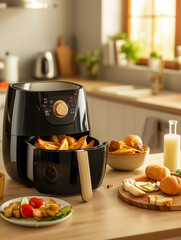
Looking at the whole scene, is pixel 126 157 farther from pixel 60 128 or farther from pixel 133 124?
pixel 133 124

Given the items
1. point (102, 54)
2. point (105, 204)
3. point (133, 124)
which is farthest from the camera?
point (102, 54)

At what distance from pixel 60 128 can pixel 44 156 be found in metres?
0.18

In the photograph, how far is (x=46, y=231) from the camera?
1.14 meters

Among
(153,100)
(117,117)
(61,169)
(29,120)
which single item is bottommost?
(117,117)

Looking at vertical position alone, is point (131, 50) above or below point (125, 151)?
above

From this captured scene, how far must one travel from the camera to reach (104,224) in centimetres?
117

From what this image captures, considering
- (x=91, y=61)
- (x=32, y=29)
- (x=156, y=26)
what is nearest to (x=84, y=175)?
(x=156, y=26)

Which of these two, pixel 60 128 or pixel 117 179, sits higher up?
pixel 60 128

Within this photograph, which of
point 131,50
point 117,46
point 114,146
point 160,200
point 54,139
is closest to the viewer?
point 160,200

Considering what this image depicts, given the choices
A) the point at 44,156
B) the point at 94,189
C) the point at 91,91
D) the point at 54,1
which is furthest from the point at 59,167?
the point at 54,1

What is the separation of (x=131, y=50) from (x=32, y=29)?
1.02m

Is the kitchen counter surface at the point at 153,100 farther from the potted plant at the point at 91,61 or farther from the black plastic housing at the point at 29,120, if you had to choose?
the black plastic housing at the point at 29,120

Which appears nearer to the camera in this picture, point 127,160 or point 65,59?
point 127,160

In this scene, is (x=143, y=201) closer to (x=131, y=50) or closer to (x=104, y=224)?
(x=104, y=224)
